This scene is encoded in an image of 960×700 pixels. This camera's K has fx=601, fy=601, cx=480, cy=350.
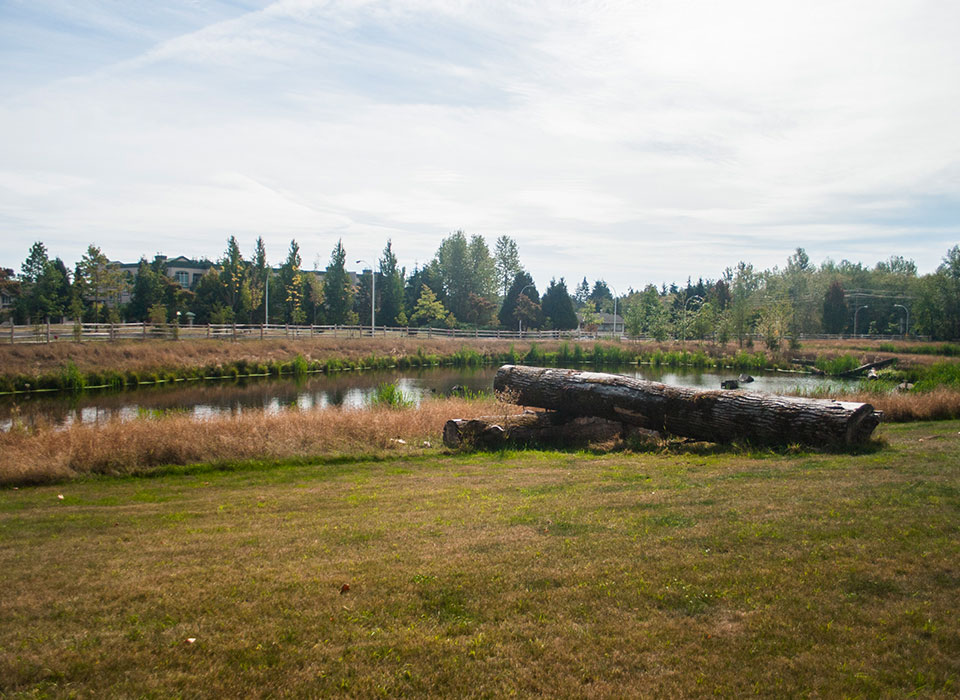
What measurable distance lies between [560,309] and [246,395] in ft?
192

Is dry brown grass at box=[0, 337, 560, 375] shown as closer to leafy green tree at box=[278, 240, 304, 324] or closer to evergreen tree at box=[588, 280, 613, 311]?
leafy green tree at box=[278, 240, 304, 324]

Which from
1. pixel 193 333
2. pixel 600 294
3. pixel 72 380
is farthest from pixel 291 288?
pixel 600 294

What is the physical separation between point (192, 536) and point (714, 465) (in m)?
8.25

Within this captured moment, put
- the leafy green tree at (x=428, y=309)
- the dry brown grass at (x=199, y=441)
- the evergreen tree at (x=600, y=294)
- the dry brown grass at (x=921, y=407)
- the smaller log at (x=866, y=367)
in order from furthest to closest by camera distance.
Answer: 1. the evergreen tree at (x=600, y=294)
2. the leafy green tree at (x=428, y=309)
3. the smaller log at (x=866, y=367)
4. the dry brown grass at (x=921, y=407)
5. the dry brown grass at (x=199, y=441)

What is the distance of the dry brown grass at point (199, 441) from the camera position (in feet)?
37.3

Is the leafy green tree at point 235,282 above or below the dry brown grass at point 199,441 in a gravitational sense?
above

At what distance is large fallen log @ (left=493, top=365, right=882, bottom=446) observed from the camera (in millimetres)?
11680

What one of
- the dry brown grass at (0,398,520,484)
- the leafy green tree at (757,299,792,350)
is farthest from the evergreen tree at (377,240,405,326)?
the dry brown grass at (0,398,520,484)

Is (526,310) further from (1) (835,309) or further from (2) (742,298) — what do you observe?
(1) (835,309)

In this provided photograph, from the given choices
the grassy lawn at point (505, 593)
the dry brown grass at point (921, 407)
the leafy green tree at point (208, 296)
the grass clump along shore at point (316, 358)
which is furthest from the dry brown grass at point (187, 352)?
the dry brown grass at point (921, 407)

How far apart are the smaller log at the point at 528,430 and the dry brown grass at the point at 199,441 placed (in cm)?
93

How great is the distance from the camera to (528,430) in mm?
14734

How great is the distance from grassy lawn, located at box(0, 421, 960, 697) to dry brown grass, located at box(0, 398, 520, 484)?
3171 mm

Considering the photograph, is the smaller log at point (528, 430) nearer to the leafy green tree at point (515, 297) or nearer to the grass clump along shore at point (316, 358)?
the grass clump along shore at point (316, 358)
